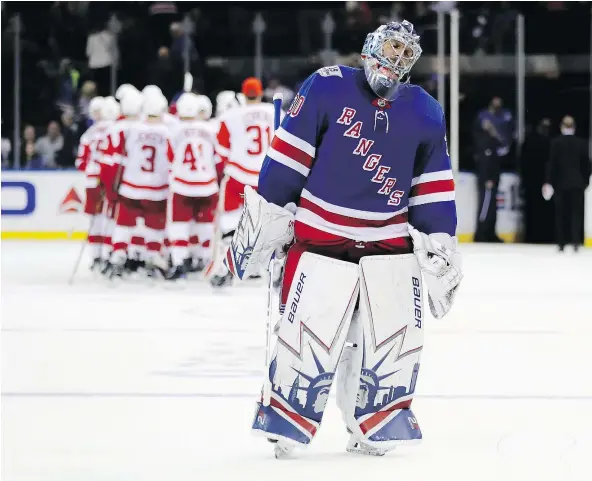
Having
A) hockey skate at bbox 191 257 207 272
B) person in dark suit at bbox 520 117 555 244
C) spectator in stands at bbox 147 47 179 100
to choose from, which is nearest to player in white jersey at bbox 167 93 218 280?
hockey skate at bbox 191 257 207 272

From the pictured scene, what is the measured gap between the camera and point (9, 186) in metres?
15.4

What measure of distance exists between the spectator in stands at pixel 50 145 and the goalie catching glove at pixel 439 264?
1172 centimetres

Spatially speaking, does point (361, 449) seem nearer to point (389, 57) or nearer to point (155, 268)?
point (389, 57)

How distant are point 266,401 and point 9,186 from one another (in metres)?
11.7

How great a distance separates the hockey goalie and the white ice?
171 millimetres

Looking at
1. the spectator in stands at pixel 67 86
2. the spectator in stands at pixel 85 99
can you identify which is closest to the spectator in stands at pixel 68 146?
the spectator in stands at pixel 85 99

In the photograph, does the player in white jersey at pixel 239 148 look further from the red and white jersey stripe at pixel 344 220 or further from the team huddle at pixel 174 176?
the red and white jersey stripe at pixel 344 220

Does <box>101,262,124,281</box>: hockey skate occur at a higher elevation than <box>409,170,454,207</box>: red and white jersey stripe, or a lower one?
lower

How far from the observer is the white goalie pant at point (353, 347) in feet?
13.4

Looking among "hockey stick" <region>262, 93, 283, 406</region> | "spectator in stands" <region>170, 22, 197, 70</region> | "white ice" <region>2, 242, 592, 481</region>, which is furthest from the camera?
"spectator in stands" <region>170, 22, 197, 70</region>

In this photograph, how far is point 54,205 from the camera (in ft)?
50.9

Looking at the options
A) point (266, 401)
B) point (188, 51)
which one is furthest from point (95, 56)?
point (266, 401)

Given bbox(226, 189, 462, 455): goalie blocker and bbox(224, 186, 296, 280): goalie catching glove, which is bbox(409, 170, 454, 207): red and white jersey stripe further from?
bbox(224, 186, 296, 280): goalie catching glove

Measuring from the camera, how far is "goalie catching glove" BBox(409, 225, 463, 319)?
13.8ft
